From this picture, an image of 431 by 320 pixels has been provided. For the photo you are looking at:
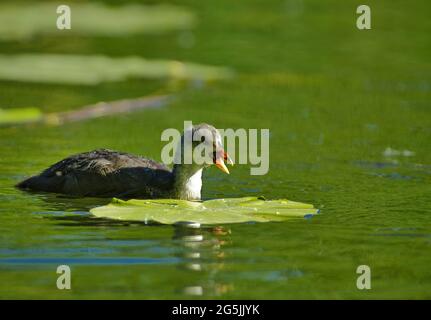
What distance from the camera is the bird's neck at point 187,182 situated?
11539 mm

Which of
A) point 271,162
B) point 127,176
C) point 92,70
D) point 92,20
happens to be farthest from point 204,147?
point 92,20

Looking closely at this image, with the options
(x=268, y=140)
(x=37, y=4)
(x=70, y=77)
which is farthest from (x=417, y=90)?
(x=37, y=4)

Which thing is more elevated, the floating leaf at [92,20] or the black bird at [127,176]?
the floating leaf at [92,20]

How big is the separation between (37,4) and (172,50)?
306 inches

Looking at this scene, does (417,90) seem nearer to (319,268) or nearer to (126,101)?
(126,101)

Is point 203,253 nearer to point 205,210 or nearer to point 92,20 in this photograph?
point 205,210

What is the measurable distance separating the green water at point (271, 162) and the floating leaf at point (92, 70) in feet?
1.62

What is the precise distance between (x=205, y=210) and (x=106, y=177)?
5.80 feet

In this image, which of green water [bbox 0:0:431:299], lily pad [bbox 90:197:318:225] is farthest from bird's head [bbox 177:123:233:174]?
lily pad [bbox 90:197:318:225]

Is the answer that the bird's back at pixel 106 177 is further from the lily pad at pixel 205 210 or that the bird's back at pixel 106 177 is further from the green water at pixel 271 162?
the lily pad at pixel 205 210

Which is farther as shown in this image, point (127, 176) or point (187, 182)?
point (127, 176)

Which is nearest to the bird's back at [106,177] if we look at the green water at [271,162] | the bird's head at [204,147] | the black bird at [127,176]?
the black bird at [127,176]

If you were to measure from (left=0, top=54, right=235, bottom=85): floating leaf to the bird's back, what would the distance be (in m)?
7.42

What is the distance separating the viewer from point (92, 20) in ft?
86.9
